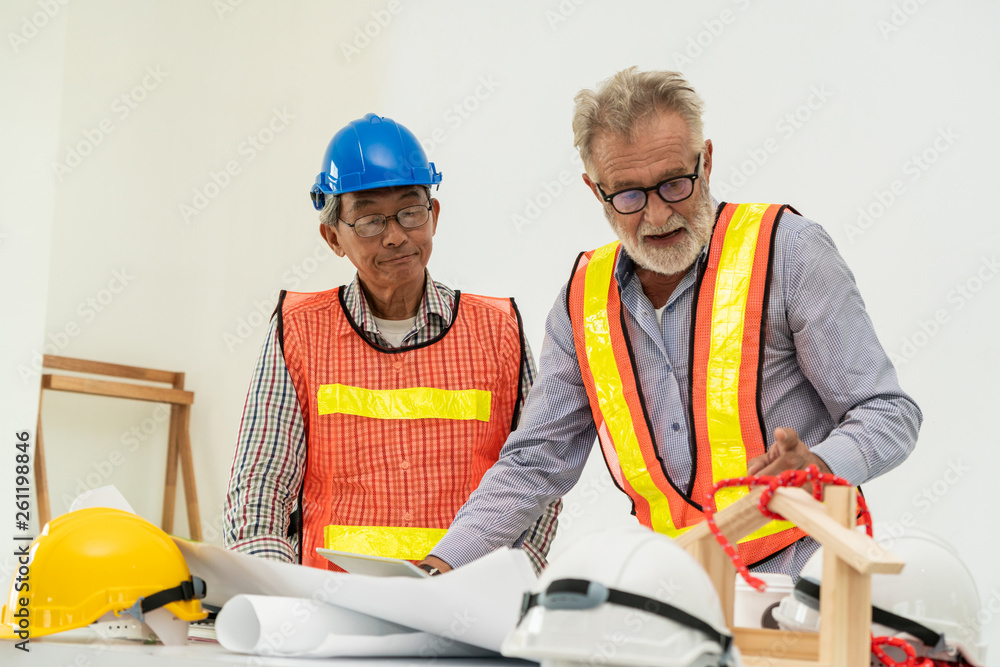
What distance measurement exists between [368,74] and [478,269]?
4.83ft

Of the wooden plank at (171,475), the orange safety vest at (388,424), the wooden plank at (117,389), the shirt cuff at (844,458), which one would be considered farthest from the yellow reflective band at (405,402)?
the wooden plank at (171,475)

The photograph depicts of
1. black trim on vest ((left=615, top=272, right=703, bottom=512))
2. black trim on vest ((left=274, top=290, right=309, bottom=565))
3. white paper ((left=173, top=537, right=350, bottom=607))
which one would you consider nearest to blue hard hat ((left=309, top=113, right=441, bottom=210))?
black trim on vest ((left=274, top=290, right=309, bottom=565))

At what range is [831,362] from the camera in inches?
62.7

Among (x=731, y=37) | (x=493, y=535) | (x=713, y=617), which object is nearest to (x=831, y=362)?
(x=493, y=535)

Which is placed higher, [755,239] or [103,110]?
[103,110]

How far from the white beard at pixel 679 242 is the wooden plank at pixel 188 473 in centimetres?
451

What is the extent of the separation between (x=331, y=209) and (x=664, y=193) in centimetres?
88

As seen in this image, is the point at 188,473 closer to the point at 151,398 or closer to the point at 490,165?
the point at 151,398

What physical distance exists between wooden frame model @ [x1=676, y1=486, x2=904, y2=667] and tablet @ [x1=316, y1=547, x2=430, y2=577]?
363 mm

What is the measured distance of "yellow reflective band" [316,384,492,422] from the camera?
226 centimetres

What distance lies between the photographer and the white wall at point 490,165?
341cm

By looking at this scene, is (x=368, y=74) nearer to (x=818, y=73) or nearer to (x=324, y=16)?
(x=324, y=16)

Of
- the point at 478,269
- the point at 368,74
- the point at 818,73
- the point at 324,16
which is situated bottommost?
→ the point at 478,269

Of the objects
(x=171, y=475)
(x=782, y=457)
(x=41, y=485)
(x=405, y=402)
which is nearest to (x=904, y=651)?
(x=782, y=457)
